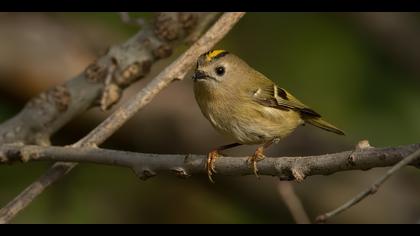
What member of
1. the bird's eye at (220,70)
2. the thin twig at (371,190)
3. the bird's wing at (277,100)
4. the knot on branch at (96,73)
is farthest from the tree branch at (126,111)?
the thin twig at (371,190)

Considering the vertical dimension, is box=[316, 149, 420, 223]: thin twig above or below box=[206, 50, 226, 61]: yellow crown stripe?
below

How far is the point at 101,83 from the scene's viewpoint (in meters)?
3.56

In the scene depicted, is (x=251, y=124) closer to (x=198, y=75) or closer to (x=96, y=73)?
(x=198, y=75)

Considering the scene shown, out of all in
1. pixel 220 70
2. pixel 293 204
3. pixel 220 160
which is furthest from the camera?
pixel 220 70

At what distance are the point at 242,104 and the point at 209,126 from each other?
62.1 inches

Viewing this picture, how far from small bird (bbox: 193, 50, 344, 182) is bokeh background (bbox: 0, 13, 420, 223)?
1254 mm

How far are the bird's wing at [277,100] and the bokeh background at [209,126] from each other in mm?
1214

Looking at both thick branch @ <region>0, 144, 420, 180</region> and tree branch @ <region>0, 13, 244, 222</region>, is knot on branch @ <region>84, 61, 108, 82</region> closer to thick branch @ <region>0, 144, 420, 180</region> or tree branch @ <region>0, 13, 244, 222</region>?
tree branch @ <region>0, 13, 244, 222</region>

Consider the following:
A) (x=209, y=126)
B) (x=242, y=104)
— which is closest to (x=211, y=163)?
(x=242, y=104)

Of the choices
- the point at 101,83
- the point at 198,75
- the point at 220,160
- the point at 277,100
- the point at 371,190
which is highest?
the point at 101,83

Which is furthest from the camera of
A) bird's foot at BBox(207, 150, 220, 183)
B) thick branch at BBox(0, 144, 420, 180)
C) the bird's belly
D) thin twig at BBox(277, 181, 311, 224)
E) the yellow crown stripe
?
the yellow crown stripe

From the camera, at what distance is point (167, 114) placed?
16.3 feet

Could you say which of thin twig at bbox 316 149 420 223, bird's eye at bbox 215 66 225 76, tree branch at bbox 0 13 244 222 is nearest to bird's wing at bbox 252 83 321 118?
bird's eye at bbox 215 66 225 76

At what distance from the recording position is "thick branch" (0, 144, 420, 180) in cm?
196
